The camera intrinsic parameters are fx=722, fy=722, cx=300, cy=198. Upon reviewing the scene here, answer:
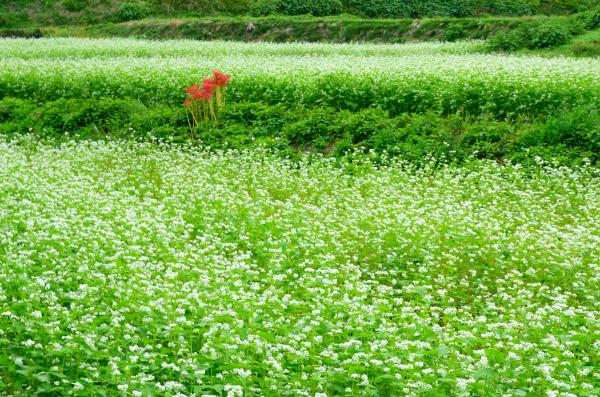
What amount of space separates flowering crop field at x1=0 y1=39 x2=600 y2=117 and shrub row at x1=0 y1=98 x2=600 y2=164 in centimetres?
53

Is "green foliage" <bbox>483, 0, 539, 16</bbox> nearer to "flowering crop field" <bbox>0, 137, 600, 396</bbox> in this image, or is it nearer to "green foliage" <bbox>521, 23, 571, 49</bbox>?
"green foliage" <bbox>521, 23, 571, 49</bbox>

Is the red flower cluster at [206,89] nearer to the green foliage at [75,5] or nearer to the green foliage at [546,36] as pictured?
the green foliage at [546,36]

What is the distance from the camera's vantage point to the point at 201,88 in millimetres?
17766

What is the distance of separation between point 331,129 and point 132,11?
35.2 metres

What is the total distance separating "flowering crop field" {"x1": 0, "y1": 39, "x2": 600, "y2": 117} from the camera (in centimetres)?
1694

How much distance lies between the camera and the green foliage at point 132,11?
48.0m

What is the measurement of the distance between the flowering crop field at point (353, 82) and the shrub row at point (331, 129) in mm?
534

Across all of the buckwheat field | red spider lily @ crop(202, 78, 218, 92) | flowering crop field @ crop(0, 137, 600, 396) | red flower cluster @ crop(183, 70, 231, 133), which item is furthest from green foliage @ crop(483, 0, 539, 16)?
flowering crop field @ crop(0, 137, 600, 396)

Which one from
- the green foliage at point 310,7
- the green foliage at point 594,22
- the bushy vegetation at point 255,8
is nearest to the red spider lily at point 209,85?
the green foliage at point 594,22

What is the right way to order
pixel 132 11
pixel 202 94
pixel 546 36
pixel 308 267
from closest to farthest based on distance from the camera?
pixel 308 267, pixel 202 94, pixel 546 36, pixel 132 11

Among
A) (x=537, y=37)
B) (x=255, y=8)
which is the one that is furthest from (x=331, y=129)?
(x=255, y=8)

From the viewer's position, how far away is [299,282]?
8.73 meters

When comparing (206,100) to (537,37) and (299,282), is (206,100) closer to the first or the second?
(299,282)

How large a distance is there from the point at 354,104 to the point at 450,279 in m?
9.42
